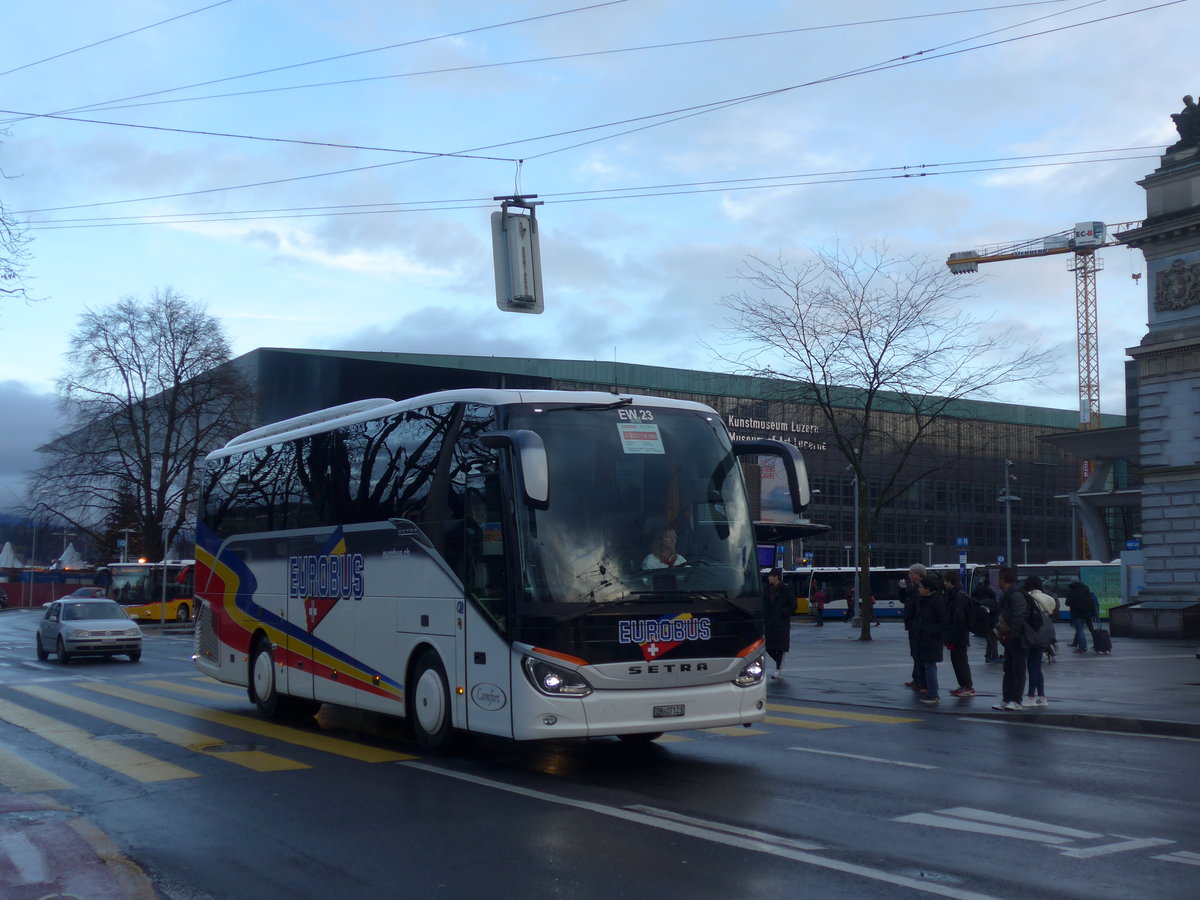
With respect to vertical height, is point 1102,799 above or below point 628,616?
below

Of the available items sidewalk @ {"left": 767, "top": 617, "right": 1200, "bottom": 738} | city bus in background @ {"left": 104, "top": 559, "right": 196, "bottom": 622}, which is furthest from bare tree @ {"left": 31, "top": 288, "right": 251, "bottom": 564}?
sidewalk @ {"left": 767, "top": 617, "right": 1200, "bottom": 738}

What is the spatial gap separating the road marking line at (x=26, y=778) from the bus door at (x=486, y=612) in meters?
3.56

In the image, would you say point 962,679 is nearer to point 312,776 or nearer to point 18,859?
point 312,776

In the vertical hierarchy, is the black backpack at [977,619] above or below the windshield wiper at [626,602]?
below

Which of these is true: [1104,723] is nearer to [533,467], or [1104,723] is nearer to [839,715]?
[839,715]

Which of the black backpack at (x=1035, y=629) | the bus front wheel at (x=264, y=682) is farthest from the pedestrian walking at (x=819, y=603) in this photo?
the bus front wheel at (x=264, y=682)

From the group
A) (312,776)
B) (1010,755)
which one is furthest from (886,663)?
(312,776)

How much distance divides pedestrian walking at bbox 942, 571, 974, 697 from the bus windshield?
728 cm

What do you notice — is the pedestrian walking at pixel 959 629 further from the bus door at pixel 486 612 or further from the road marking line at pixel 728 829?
the road marking line at pixel 728 829

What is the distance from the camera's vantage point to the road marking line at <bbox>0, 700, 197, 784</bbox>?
11.1 meters

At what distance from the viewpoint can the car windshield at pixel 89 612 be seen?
28688 millimetres

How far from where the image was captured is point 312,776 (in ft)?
35.6

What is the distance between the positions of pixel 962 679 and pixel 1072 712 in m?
2.91

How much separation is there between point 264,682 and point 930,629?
9213 millimetres
